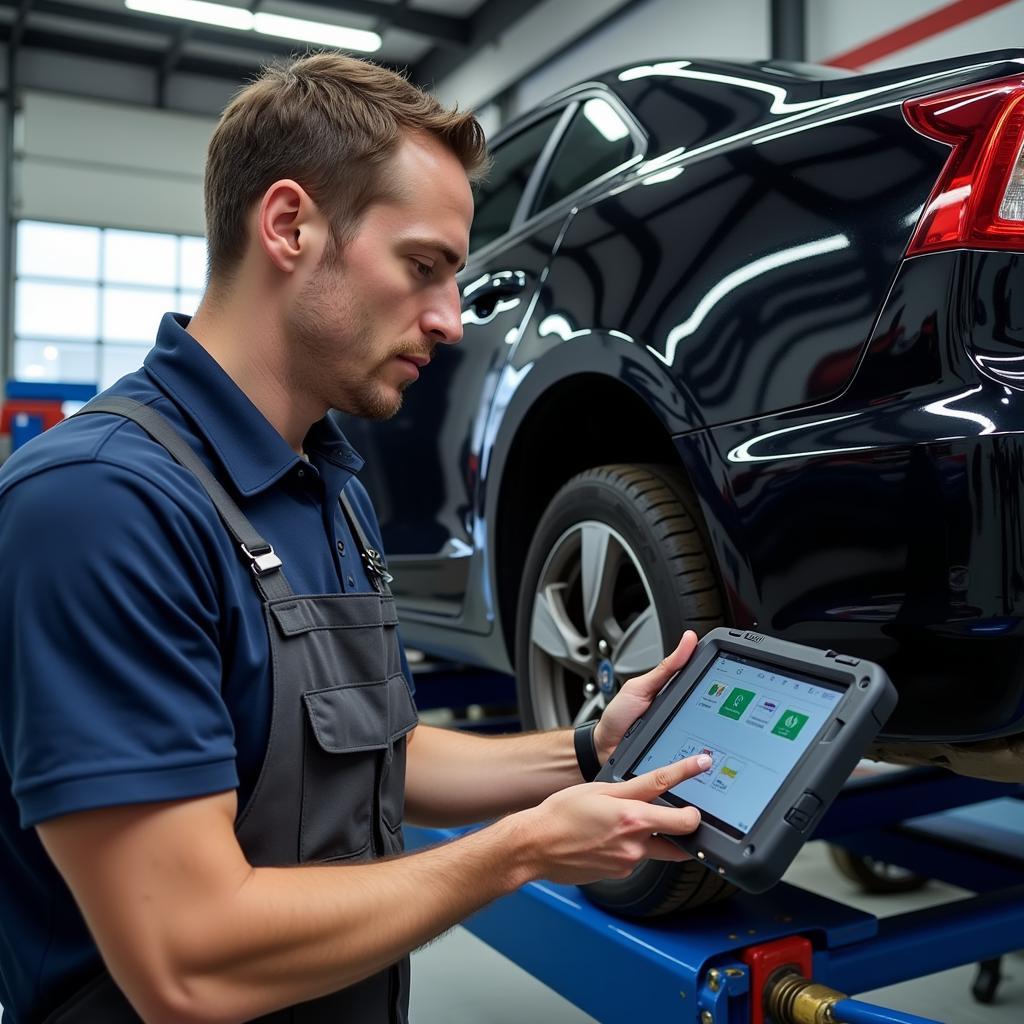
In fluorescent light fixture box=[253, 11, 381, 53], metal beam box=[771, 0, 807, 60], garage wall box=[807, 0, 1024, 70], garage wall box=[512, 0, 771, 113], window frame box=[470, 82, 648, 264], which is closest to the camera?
window frame box=[470, 82, 648, 264]

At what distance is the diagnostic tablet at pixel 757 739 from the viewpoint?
33.8 inches

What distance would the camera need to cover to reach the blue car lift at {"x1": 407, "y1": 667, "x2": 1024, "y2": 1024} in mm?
1209

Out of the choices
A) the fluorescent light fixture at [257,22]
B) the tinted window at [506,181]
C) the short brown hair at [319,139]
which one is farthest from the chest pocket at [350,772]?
the fluorescent light fixture at [257,22]

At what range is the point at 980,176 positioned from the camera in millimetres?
1078

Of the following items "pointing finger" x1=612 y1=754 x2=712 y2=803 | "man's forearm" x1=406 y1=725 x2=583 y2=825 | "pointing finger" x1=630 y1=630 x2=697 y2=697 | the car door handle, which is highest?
the car door handle

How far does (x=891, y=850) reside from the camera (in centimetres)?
195

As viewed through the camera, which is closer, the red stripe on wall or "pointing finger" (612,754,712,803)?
"pointing finger" (612,754,712,803)

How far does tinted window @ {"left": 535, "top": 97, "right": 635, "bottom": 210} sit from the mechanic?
0.65 m

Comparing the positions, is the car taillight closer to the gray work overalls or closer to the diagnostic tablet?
the diagnostic tablet

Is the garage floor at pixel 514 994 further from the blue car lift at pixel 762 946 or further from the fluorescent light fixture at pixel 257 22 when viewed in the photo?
the fluorescent light fixture at pixel 257 22

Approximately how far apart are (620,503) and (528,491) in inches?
16.7

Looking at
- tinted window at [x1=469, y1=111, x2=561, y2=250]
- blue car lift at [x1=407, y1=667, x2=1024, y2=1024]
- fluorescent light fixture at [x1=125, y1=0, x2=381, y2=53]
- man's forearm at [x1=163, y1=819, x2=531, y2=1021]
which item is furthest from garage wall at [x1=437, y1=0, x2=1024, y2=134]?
man's forearm at [x1=163, y1=819, x2=531, y2=1021]

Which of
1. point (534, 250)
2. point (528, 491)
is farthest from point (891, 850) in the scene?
point (534, 250)

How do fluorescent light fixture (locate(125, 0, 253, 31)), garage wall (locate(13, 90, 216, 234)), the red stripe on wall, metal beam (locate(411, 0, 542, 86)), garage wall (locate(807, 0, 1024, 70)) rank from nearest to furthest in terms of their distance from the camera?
garage wall (locate(807, 0, 1024, 70)) < the red stripe on wall < fluorescent light fixture (locate(125, 0, 253, 31)) < metal beam (locate(411, 0, 542, 86)) < garage wall (locate(13, 90, 216, 234))
